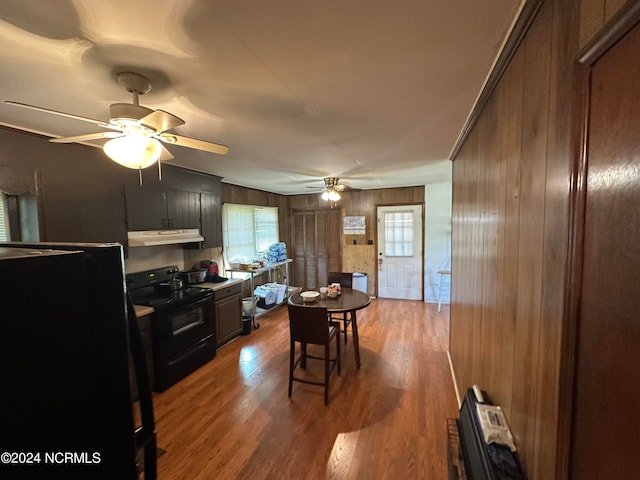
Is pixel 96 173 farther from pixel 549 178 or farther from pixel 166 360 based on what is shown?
pixel 549 178

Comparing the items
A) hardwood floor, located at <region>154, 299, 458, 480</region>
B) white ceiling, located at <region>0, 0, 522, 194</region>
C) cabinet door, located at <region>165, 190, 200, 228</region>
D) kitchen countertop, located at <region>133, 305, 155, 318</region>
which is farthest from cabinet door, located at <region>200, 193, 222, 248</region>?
white ceiling, located at <region>0, 0, 522, 194</region>

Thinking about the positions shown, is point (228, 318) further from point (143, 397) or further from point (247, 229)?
point (143, 397)

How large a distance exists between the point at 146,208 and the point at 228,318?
1.73 metres

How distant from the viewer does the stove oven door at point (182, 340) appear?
266 centimetres

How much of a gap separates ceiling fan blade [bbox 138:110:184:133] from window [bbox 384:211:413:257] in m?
4.74

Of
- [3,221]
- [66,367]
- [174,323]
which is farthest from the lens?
[174,323]

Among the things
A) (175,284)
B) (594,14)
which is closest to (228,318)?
(175,284)

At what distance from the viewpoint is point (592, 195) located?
0.64m

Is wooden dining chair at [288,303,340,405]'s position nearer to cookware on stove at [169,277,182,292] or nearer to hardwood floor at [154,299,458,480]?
hardwood floor at [154,299,458,480]

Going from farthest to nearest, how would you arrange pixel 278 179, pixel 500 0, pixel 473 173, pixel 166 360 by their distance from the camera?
1. pixel 278 179
2. pixel 166 360
3. pixel 473 173
4. pixel 500 0

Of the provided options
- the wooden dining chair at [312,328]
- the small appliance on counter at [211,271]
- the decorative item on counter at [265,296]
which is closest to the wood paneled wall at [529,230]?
the wooden dining chair at [312,328]

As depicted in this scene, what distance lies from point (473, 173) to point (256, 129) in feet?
5.50

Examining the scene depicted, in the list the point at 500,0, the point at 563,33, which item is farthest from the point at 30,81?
the point at 563,33

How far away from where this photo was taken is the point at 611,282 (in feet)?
1.92
